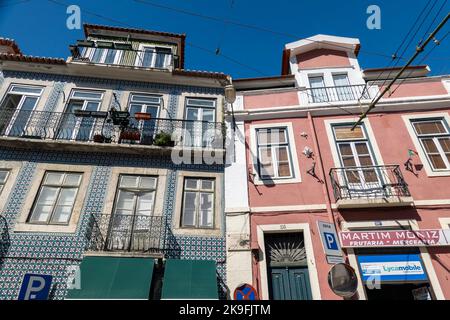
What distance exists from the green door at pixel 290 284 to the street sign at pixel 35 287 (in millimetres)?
4965

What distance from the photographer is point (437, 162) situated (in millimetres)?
7539

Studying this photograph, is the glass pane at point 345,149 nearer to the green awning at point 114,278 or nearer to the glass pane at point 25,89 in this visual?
the green awning at point 114,278

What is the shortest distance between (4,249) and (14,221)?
688 millimetres

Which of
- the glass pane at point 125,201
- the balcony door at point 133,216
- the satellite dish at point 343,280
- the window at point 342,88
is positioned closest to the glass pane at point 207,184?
the balcony door at point 133,216

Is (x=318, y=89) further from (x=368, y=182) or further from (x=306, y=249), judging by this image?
(x=306, y=249)

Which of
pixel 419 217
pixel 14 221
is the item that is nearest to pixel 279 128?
pixel 419 217

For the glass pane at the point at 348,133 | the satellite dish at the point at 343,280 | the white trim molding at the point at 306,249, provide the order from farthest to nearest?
the glass pane at the point at 348,133 → the white trim molding at the point at 306,249 → the satellite dish at the point at 343,280

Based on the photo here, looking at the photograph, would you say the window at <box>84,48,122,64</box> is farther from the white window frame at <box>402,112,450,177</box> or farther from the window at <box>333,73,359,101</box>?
the white window frame at <box>402,112,450,177</box>

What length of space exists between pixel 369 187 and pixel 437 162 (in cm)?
214

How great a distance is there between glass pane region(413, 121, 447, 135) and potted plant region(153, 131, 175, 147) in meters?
7.40

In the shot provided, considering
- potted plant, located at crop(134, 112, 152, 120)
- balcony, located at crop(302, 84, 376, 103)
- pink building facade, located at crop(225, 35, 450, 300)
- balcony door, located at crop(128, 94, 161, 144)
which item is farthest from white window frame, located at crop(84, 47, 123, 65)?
balcony, located at crop(302, 84, 376, 103)

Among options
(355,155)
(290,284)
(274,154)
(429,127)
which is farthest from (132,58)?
(429,127)

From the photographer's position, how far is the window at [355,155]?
7.47 meters
